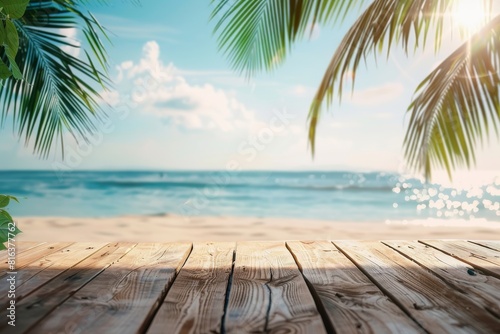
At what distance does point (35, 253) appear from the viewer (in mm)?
2166

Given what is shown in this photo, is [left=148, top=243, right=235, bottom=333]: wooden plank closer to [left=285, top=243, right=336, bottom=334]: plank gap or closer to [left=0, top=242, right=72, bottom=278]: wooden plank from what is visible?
[left=285, top=243, right=336, bottom=334]: plank gap

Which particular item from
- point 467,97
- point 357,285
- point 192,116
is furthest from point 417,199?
point 357,285

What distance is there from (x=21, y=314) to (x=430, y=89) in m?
2.70

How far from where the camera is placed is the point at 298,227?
10.2 m

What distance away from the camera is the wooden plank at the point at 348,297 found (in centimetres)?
115

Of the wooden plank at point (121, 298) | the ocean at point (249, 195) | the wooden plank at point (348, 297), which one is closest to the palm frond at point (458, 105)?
the wooden plank at point (348, 297)

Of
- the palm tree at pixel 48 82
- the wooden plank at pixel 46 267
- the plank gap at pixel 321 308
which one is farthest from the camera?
the palm tree at pixel 48 82

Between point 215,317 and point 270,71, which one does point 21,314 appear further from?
point 270,71

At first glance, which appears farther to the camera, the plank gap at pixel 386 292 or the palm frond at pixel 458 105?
the palm frond at pixel 458 105

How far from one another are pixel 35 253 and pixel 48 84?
1168 mm

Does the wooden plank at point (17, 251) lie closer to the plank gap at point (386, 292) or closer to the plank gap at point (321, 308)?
the plank gap at point (321, 308)

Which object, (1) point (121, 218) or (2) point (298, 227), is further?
(1) point (121, 218)

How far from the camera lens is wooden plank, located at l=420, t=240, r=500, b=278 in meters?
1.82

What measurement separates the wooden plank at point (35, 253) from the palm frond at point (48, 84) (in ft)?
2.12
